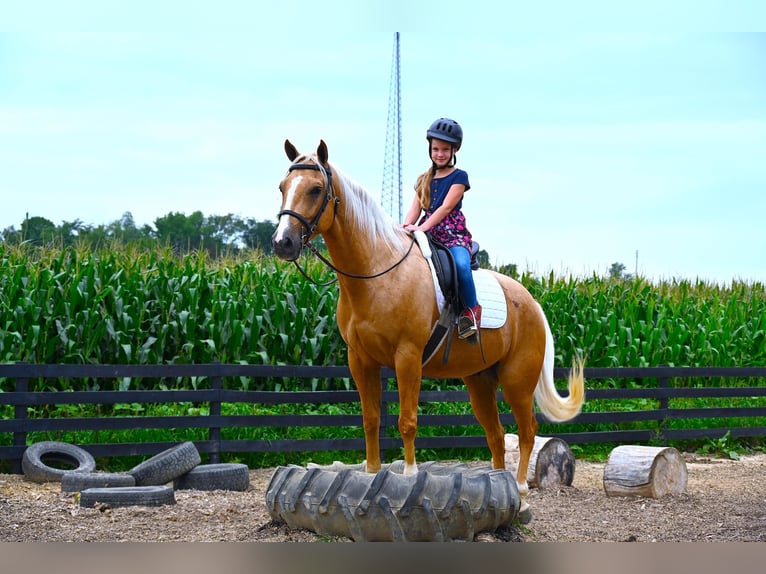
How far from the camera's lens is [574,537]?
20.2 feet

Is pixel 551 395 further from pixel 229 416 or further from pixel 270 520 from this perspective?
pixel 229 416

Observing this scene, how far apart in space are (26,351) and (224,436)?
8.42 ft

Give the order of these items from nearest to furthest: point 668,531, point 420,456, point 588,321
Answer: point 668,531 < point 420,456 < point 588,321

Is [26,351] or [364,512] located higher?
[26,351]

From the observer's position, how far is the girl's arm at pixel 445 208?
5730 millimetres

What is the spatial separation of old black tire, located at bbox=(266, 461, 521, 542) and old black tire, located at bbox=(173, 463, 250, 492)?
2.38m

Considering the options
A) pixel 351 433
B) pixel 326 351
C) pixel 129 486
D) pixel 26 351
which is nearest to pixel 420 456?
pixel 351 433

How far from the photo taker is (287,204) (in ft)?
16.0

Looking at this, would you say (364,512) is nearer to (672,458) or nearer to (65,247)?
(672,458)

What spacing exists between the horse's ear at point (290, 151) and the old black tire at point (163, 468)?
3.72m

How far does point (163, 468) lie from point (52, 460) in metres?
1.70

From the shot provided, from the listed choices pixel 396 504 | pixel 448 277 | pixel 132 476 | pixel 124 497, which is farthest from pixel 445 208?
pixel 132 476

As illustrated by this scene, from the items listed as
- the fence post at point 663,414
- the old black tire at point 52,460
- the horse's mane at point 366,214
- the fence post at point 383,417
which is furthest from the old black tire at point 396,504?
the fence post at point 663,414

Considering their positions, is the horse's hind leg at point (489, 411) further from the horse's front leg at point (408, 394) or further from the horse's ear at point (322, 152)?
the horse's ear at point (322, 152)
